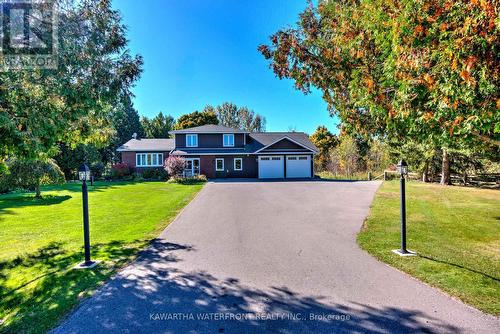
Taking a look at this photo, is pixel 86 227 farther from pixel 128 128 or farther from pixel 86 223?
pixel 128 128

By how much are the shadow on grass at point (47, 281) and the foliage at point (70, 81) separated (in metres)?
2.43

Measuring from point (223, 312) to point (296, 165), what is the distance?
25.1m

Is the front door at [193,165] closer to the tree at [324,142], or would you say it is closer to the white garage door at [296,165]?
the white garage door at [296,165]

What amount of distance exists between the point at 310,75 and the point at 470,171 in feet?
75.2

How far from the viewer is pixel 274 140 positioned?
1201 inches

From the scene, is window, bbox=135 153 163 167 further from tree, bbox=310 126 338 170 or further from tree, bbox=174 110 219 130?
tree, bbox=310 126 338 170

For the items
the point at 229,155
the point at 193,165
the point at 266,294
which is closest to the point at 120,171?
the point at 193,165

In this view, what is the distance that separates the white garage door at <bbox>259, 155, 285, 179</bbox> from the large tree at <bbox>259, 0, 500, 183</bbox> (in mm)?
21104

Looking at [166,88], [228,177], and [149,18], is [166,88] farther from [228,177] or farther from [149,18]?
[149,18]

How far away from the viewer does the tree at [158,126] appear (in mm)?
52625

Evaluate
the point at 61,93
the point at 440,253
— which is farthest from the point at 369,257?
the point at 61,93

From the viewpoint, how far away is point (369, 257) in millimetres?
5973

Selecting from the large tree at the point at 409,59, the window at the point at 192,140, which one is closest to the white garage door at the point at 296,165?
the window at the point at 192,140

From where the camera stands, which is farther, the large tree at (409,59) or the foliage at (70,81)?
the foliage at (70,81)
